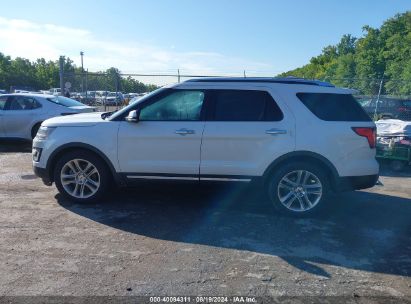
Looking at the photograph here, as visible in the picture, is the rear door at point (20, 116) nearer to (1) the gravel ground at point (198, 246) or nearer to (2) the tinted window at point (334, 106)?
(1) the gravel ground at point (198, 246)

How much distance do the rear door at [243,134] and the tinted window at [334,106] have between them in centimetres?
34

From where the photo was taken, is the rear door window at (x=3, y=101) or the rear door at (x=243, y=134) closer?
the rear door at (x=243, y=134)

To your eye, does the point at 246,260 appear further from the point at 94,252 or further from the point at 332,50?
the point at 332,50

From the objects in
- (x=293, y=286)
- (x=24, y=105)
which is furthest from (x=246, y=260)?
(x=24, y=105)

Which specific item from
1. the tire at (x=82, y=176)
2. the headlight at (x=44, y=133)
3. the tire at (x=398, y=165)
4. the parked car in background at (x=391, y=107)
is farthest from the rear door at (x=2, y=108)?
the parked car in background at (x=391, y=107)

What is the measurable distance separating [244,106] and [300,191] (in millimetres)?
1343

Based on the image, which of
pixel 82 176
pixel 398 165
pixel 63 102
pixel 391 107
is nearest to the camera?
pixel 82 176

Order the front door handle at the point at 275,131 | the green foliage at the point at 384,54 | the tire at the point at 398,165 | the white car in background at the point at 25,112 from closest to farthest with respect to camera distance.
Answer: the front door handle at the point at 275,131 → the tire at the point at 398,165 → the white car in background at the point at 25,112 → the green foliage at the point at 384,54

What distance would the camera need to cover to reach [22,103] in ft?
37.0

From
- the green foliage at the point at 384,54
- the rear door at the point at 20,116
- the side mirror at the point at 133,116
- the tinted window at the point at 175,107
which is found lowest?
the rear door at the point at 20,116

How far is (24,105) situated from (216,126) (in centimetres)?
779

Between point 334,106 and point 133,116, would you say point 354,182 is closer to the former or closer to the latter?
point 334,106

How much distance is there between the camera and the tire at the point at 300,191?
17.9 feet

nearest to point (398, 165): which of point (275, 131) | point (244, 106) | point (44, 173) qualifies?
point (275, 131)
